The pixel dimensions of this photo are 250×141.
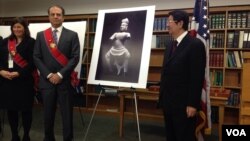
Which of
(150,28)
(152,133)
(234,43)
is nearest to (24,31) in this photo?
(150,28)

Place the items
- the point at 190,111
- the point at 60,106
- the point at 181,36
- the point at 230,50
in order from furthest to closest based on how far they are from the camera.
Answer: the point at 230,50
the point at 60,106
the point at 181,36
the point at 190,111

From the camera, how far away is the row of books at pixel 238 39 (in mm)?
4418

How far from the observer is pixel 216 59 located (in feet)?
15.4

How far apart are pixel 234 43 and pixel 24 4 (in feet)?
14.8

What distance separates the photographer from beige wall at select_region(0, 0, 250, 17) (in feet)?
16.2

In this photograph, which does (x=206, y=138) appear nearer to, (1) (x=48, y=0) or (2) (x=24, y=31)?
(2) (x=24, y=31)

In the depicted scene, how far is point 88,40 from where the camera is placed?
559 cm

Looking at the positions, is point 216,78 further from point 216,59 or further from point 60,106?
point 60,106

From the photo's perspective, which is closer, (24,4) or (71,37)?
(71,37)

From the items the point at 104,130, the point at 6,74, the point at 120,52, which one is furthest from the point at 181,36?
the point at 104,130

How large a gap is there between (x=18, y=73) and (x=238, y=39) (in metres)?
3.32

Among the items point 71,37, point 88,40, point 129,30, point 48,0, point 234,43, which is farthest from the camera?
point 48,0

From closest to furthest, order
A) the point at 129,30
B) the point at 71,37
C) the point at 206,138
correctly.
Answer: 1. the point at 71,37
2. the point at 129,30
3. the point at 206,138

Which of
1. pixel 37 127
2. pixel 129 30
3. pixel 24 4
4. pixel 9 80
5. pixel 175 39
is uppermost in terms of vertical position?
pixel 24 4
